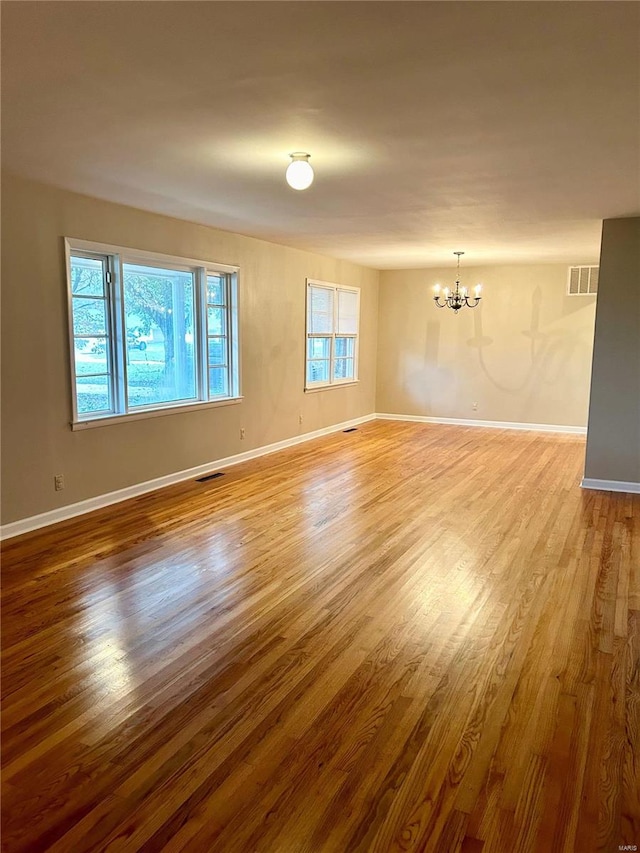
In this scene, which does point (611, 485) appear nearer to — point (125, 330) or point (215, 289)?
point (215, 289)

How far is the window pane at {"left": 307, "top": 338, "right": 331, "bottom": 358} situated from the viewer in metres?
7.84

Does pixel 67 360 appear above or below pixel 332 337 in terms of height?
below

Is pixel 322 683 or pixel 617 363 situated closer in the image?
pixel 322 683

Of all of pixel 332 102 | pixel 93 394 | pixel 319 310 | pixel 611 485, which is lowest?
pixel 611 485

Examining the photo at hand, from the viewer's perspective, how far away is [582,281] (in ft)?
27.7

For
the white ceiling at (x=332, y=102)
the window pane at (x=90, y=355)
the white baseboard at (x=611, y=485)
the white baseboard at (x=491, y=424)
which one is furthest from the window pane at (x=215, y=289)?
the white baseboard at (x=491, y=424)

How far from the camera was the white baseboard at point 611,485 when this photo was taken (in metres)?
5.48

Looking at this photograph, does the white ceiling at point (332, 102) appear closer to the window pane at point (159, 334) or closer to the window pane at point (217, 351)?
the window pane at point (159, 334)

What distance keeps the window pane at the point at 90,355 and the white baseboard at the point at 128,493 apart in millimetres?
1068

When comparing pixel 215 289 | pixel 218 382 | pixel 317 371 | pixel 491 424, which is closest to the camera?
pixel 215 289

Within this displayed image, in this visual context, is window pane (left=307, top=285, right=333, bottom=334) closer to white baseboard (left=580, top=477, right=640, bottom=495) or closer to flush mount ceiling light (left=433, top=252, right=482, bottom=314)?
flush mount ceiling light (left=433, top=252, right=482, bottom=314)

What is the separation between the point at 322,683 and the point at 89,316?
140 inches

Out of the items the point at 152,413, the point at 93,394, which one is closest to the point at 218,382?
the point at 152,413

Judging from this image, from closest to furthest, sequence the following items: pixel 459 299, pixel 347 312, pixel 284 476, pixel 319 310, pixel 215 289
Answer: pixel 284 476 < pixel 215 289 < pixel 319 310 < pixel 459 299 < pixel 347 312
